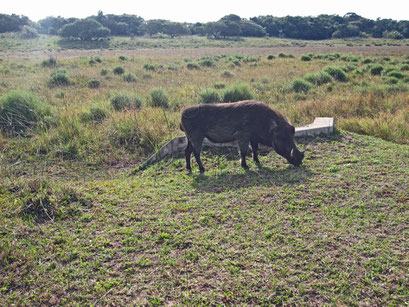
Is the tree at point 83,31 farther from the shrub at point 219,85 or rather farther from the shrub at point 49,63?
the shrub at point 219,85

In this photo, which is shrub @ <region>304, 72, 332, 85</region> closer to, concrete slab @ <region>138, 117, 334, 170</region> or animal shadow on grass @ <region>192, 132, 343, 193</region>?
concrete slab @ <region>138, 117, 334, 170</region>

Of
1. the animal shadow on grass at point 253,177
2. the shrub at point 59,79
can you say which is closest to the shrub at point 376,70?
the animal shadow on grass at point 253,177

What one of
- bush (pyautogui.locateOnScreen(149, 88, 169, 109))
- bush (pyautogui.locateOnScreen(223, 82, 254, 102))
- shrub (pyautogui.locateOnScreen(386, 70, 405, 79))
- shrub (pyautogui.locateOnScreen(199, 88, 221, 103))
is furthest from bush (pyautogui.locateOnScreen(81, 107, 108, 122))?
shrub (pyautogui.locateOnScreen(386, 70, 405, 79))

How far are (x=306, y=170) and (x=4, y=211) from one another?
4.68 meters

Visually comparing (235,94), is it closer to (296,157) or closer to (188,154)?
(188,154)

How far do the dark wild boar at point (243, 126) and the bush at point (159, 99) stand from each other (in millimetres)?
5828

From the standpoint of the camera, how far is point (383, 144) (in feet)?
22.6

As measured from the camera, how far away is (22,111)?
9250mm

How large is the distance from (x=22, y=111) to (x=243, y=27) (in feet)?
307

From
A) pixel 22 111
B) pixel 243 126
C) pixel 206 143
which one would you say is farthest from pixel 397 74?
pixel 22 111

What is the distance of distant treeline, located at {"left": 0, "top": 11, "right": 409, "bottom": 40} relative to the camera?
80.9 meters

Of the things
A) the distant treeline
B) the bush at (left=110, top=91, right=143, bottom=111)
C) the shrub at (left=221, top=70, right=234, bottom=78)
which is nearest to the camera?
the bush at (left=110, top=91, right=143, bottom=111)

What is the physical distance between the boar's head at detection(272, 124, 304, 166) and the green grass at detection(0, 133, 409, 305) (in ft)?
0.75

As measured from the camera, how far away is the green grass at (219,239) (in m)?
3.14
